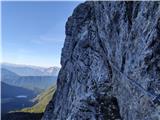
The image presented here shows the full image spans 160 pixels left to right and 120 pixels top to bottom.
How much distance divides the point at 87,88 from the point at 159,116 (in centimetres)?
2272

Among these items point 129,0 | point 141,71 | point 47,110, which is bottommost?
point 47,110

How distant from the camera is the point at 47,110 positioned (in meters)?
80.5

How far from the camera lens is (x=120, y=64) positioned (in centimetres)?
3812

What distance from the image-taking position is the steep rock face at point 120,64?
94.9ft

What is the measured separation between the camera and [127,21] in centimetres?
3784

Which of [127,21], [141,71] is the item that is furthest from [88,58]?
[141,71]

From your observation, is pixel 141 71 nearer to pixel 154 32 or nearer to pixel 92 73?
pixel 154 32

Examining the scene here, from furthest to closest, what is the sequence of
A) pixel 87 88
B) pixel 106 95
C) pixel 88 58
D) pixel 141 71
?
1. pixel 88 58
2. pixel 87 88
3. pixel 106 95
4. pixel 141 71

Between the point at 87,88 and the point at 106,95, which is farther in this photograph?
the point at 87,88

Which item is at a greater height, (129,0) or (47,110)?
(129,0)

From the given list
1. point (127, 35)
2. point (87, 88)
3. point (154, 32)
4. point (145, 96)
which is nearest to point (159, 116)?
Answer: point (145, 96)

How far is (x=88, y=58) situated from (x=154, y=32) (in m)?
25.1

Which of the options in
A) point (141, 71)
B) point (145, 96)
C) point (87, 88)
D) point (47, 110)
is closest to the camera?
point (145, 96)

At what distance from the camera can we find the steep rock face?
28.9 metres
